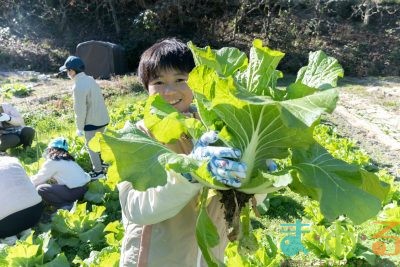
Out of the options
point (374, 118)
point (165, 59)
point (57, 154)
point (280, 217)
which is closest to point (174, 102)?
point (165, 59)

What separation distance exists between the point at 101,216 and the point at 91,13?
16588mm

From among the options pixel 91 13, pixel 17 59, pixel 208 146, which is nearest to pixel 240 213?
pixel 208 146

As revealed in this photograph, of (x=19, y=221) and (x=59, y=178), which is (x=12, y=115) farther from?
(x=19, y=221)

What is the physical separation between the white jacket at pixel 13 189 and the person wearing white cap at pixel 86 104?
1753 millimetres

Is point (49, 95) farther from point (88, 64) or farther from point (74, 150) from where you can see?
point (74, 150)

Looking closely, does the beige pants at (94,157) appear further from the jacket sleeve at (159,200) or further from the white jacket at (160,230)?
the jacket sleeve at (159,200)

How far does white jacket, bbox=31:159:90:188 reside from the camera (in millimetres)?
4965

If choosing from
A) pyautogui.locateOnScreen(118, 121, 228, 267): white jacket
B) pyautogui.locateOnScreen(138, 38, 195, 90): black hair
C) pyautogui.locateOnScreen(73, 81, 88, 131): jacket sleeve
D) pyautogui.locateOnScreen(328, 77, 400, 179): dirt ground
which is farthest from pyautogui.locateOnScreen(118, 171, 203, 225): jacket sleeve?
pyautogui.locateOnScreen(328, 77, 400, 179): dirt ground

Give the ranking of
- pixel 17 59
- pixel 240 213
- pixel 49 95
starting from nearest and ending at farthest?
pixel 240 213
pixel 49 95
pixel 17 59

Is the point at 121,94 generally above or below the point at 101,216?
below

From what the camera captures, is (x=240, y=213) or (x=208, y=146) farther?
(x=240, y=213)

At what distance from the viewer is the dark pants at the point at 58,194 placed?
5.00 m

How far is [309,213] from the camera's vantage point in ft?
14.6

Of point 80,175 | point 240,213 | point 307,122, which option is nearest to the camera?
point 307,122
